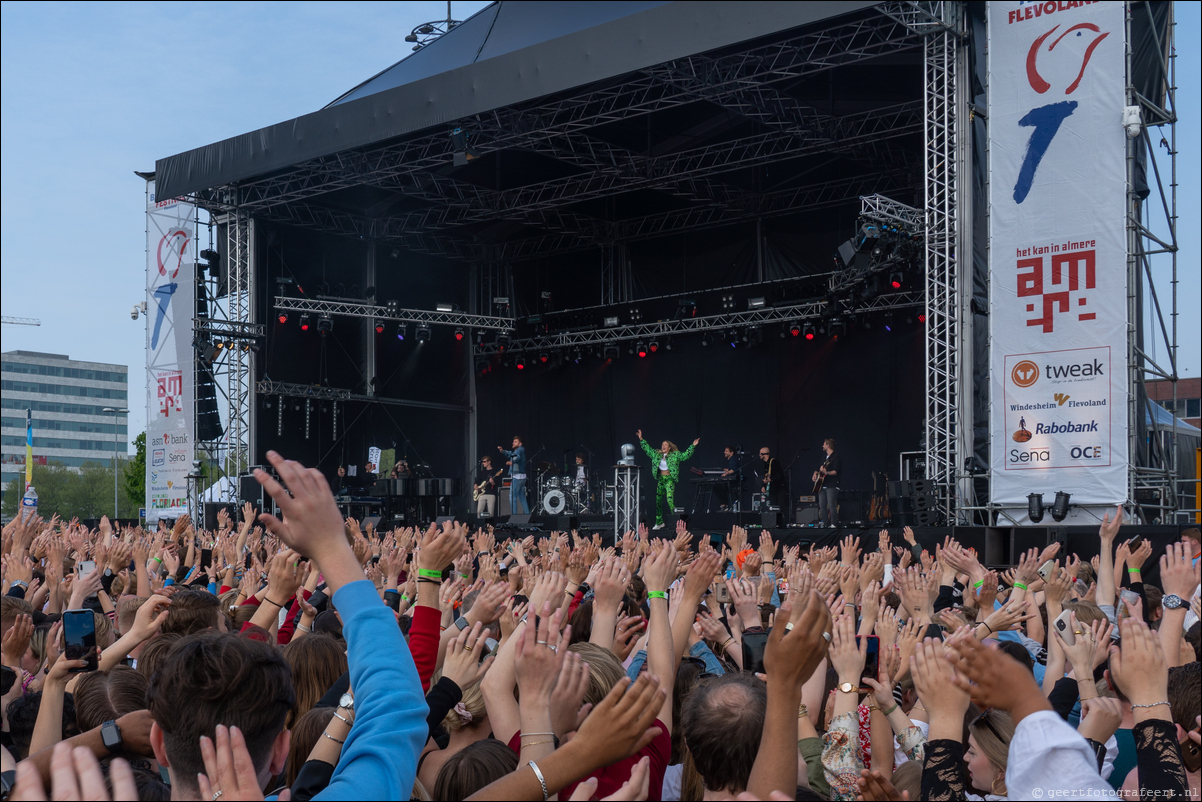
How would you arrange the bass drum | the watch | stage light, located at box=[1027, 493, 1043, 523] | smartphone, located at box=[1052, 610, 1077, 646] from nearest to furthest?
the watch, smartphone, located at box=[1052, 610, 1077, 646], stage light, located at box=[1027, 493, 1043, 523], the bass drum

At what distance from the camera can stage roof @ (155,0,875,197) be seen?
39.5 feet

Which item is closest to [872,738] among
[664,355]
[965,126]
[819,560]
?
[819,560]

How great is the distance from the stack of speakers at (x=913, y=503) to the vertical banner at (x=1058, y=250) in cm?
72

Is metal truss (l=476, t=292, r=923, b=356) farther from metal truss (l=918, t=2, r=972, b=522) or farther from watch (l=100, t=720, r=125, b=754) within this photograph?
watch (l=100, t=720, r=125, b=754)

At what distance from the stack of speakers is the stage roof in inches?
203

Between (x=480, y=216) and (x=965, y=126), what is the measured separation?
916 cm

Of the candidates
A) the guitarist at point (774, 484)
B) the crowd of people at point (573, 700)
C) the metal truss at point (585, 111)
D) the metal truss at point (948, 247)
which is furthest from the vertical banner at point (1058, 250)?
the crowd of people at point (573, 700)

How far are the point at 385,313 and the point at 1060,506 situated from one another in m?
12.1

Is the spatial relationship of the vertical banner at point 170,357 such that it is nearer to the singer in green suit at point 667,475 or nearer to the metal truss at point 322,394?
the metal truss at point 322,394

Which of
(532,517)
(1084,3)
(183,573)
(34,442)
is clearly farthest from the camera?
(34,442)

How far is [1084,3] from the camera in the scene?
37.3ft

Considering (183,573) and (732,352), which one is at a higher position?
(732,352)

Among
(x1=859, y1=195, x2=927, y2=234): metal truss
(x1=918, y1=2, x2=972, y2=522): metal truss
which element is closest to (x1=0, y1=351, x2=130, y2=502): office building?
(x1=859, y1=195, x2=927, y2=234): metal truss

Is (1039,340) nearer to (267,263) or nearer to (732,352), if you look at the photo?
(732,352)
